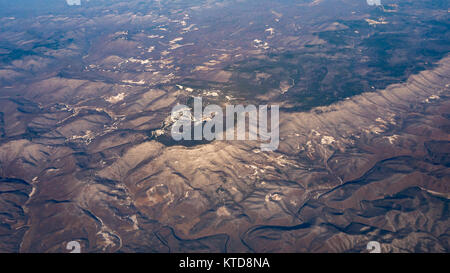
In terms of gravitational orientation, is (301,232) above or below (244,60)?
below

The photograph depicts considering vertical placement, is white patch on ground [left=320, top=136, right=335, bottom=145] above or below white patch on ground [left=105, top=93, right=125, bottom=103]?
below

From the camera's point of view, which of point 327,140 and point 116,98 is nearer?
point 327,140

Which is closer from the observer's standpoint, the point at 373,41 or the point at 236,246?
the point at 236,246

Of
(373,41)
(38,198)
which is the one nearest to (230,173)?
(38,198)

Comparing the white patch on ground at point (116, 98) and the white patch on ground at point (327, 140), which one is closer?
the white patch on ground at point (327, 140)

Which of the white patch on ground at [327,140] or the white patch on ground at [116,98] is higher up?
the white patch on ground at [116,98]

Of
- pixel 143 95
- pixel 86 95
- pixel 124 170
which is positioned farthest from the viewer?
pixel 86 95

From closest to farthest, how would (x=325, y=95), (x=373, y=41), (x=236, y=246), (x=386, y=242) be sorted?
1. (x=386, y=242)
2. (x=236, y=246)
3. (x=325, y=95)
4. (x=373, y=41)

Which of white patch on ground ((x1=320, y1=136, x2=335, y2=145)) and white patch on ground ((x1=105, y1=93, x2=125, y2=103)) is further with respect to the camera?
white patch on ground ((x1=105, y1=93, x2=125, y2=103))

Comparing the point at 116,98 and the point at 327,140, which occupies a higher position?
the point at 116,98

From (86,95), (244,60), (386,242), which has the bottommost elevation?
(386,242)

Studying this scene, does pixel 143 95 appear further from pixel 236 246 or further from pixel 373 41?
pixel 373 41
